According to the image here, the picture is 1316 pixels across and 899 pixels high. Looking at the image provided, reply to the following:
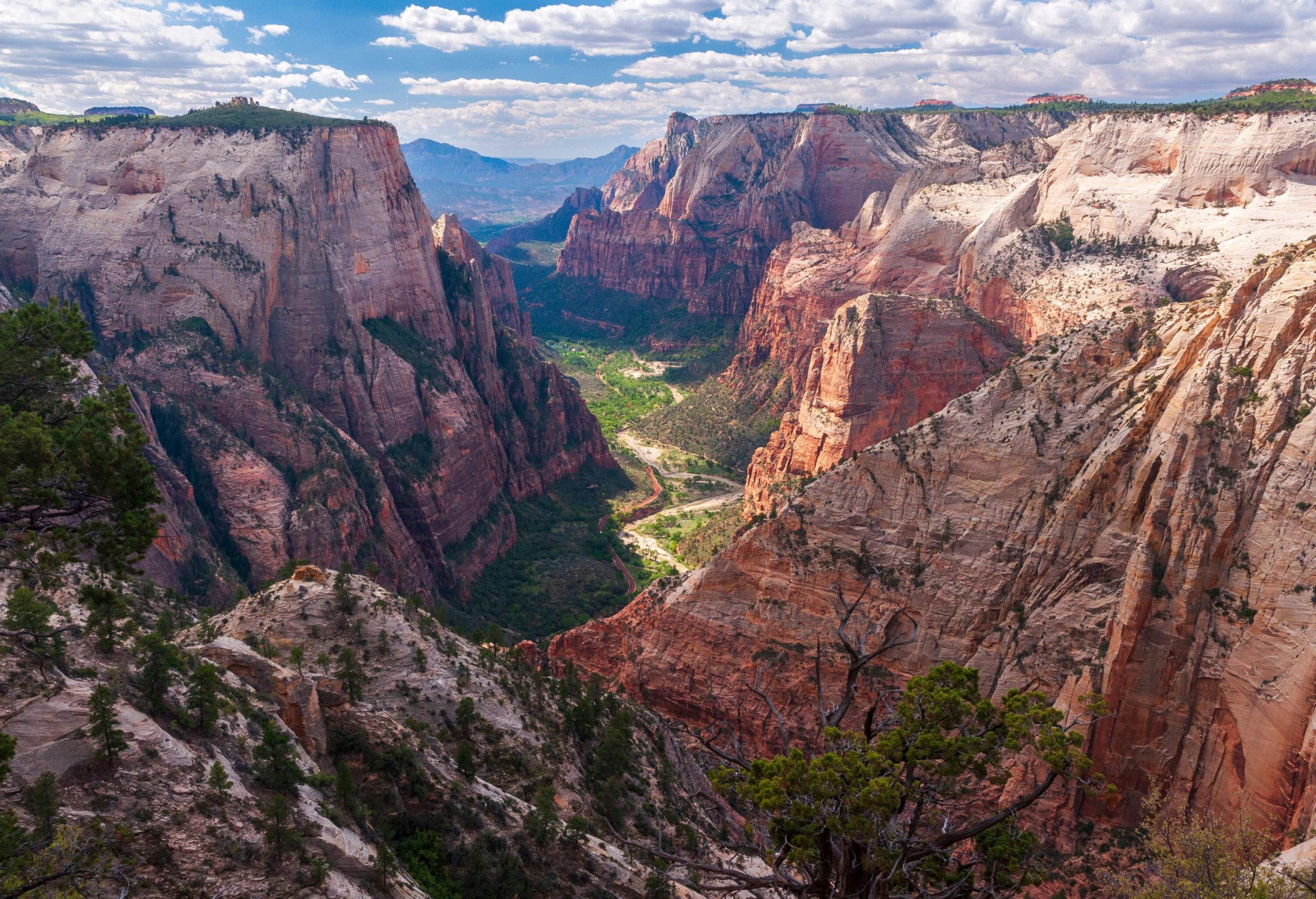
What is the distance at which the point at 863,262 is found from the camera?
4749 inches

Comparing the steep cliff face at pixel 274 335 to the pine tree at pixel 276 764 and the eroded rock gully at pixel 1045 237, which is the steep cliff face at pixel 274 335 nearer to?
the eroded rock gully at pixel 1045 237

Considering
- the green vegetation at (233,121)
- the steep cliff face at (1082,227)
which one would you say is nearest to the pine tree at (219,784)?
the steep cliff face at (1082,227)

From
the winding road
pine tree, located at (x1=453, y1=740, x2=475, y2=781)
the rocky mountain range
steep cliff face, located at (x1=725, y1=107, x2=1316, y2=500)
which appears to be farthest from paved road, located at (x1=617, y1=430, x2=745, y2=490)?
pine tree, located at (x1=453, y1=740, x2=475, y2=781)

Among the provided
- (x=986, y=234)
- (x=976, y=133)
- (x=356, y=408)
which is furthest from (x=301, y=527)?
(x=976, y=133)

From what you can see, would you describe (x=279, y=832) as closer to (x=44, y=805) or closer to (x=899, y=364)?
(x=44, y=805)

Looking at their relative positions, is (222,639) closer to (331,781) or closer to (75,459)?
(331,781)

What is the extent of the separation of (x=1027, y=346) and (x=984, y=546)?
49.8 m

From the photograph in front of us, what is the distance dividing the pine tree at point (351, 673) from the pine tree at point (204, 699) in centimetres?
686

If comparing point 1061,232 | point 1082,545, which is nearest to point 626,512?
point 1061,232

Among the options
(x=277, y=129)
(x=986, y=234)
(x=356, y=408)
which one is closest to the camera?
(x=356, y=408)

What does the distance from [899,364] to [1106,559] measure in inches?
1831

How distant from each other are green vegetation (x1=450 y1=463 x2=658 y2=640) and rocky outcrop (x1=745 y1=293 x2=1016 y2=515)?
18660mm

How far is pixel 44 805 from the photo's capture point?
16.8m

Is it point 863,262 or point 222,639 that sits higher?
point 863,262
